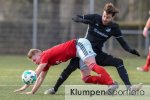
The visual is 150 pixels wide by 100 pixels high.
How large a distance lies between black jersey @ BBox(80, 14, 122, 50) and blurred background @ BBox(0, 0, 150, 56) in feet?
51.1

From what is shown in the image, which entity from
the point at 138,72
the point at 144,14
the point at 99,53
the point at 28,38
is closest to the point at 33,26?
the point at 28,38

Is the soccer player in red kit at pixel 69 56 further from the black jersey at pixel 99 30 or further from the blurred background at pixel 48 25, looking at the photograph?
the blurred background at pixel 48 25

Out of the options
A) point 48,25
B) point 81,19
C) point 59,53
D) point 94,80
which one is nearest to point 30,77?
point 59,53

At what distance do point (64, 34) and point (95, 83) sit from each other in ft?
Answer: 53.7

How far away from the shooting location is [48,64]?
11.7 meters

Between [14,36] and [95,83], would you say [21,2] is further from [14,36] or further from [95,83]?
[95,83]

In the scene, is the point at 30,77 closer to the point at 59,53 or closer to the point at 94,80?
the point at 59,53

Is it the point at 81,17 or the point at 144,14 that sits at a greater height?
the point at 81,17

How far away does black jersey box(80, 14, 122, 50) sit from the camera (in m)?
12.0

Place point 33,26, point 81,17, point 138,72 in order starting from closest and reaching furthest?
point 81,17, point 138,72, point 33,26

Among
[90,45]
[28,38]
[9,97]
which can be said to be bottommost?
[28,38]

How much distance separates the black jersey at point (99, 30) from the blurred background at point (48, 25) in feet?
51.1

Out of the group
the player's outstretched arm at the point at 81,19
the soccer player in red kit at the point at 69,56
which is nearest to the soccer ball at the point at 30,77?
the soccer player in red kit at the point at 69,56

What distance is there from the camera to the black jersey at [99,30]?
39.4 feet
